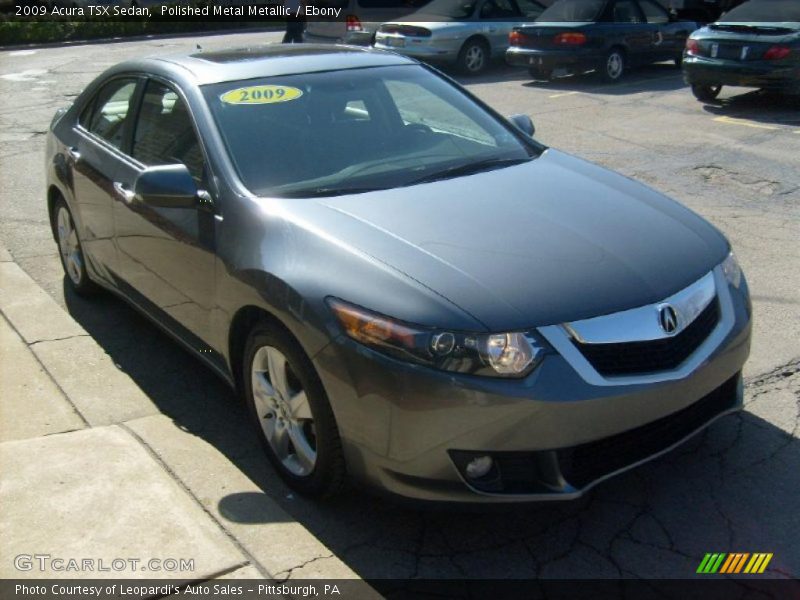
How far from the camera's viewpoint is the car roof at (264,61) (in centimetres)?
492

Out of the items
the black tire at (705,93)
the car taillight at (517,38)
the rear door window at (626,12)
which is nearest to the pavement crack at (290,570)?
the black tire at (705,93)

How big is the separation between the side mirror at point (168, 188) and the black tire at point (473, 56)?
1295 cm

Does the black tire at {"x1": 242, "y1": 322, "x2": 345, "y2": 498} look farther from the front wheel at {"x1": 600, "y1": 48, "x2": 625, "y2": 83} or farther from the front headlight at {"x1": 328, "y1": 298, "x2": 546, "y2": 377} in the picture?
the front wheel at {"x1": 600, "y1": 48, "x2": 625, "y2": 83}

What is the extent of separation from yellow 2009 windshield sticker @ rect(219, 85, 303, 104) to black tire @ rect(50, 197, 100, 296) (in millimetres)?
1818

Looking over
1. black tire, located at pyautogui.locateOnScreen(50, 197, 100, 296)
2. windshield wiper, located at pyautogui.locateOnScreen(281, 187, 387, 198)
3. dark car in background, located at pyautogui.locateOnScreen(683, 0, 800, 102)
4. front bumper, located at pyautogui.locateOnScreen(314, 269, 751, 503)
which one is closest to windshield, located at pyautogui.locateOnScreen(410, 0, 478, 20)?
dark car in background, located at pyautogui.locateOnScreen(683, 0, 800, 102)

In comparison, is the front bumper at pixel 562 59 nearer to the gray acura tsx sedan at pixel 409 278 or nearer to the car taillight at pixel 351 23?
the car taillight at pixel 351 23

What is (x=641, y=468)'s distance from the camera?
411 centimetres

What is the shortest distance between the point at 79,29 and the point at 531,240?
24.9 meters

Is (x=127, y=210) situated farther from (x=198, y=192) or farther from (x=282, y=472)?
(x=282, y=472)

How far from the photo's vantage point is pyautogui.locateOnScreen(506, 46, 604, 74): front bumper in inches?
587

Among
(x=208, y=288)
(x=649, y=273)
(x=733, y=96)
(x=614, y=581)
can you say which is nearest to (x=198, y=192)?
(x=208, y=288)

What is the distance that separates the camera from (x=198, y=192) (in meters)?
4.39

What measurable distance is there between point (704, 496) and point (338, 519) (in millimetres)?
1423

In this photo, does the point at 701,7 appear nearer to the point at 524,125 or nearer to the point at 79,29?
the point at 79,29
